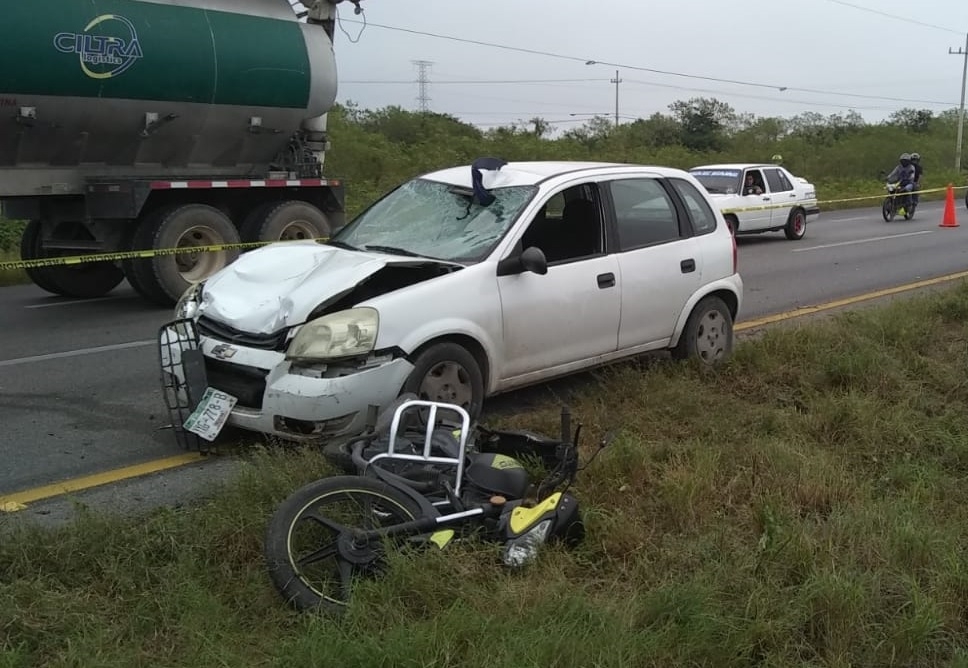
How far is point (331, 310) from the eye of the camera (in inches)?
196

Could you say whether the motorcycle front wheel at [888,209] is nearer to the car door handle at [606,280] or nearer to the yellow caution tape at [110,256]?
the yellow caution tape at [110,256]

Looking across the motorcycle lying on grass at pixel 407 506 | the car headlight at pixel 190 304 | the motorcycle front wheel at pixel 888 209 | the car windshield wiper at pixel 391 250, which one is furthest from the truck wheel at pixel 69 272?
the motorcycle front wheel at pixel 888 209

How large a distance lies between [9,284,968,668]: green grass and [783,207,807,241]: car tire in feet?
44.6

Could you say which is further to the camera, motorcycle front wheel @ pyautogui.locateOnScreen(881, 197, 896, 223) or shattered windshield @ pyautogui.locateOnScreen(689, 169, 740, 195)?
motorcycle front wheel @ pyautogui.locateOnScreen(881, 197, 896, 223)

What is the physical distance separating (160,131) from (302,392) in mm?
6500

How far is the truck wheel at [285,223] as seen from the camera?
11.2 metres

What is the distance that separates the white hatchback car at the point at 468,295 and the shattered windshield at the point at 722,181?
34.9ft

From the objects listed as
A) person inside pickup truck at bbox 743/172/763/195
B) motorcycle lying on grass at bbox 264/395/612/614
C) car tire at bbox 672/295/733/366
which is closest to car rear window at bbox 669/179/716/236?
car tire at bbox 672/295/733/366

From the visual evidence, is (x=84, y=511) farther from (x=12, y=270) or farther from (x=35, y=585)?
(x=12, y=270)

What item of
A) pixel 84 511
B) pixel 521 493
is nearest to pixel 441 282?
pixel 521 493

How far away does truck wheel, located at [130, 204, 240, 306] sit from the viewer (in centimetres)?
1002

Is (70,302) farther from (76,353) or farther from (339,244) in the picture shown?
(339,244)

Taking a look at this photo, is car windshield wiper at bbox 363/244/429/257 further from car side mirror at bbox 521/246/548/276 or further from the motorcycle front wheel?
the motorcycle front wheel

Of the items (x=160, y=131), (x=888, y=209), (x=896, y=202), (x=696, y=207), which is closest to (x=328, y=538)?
(x=696, y=207)
